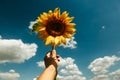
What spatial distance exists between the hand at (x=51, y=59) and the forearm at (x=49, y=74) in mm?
149

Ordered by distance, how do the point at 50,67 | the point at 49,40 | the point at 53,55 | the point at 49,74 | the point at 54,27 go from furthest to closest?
1. the point at 54,27
2. the point at 49,40
3. the point at 53,55
4. the point at 50,67
5. the point at 49,74

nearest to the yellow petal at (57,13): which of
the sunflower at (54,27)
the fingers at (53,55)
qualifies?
the sunflower at (54,27)

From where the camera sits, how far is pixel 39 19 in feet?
27.7

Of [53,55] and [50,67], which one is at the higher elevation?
[53,55]

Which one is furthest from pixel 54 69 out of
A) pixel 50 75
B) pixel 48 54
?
pixel 48 54

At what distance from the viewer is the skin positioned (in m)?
3.86

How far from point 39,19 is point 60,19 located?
0.94m

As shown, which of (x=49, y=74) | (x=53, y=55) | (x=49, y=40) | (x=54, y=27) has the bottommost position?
(x=49, y=74)

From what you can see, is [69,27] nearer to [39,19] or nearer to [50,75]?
[39,19]

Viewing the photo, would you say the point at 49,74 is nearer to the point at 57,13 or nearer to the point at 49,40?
the point at 49,40

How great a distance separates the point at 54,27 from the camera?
835 centimetres

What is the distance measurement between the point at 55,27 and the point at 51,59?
3903 millimetres

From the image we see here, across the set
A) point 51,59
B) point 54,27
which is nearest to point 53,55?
point 51,59

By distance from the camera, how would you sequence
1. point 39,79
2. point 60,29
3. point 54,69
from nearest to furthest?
point 39,79, point 54,69, point 60,29
